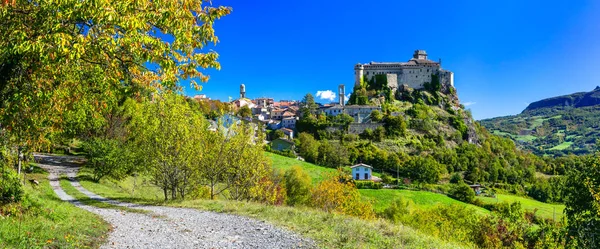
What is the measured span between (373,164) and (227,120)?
76226mm

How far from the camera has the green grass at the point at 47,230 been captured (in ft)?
27.5

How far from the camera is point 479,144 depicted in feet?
443

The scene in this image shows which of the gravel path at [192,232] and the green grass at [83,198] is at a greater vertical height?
the gravel path at [192,232]

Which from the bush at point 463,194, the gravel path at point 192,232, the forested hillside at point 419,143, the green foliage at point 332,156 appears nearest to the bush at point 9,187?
the gravel path at point 192,232

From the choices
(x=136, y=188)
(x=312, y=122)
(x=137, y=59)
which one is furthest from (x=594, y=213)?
(x=312, y=122)

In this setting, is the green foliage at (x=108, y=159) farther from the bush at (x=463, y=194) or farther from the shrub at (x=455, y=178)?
the shrub at (x=455, y=178)

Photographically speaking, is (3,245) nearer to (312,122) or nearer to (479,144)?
(312,122)

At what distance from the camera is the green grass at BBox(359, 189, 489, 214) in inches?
2475

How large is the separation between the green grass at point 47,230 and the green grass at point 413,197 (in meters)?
52.4

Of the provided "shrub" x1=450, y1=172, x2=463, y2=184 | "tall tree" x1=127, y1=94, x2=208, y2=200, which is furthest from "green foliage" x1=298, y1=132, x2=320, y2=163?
"tall tree" x1=127, y1=94, x2=208, y2=200

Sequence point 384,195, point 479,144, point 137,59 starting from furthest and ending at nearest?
point 479,144, point 384,195, point 137,59

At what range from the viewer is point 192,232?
12695 millimetres

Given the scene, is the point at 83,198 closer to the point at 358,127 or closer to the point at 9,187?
the point at 9,187

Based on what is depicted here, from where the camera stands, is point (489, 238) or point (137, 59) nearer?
point (137, 59)
